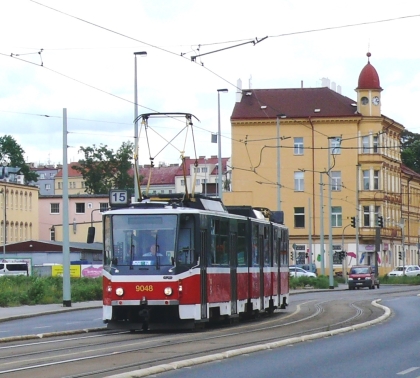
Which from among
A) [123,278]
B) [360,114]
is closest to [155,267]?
[123,278]

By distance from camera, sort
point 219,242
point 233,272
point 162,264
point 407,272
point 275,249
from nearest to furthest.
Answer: point 162,264 → point 219,242 → point 233,272 → point 275,249 → point 407,272

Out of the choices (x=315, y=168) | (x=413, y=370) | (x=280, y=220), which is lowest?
(x=413, y=370)

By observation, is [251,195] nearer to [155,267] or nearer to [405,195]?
[405,195]

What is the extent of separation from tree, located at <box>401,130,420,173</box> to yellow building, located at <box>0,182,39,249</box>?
44.2 meters

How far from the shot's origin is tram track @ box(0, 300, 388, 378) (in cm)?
1545

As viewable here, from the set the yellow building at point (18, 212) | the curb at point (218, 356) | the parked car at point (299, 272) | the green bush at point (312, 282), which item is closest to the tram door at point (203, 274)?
the curb at point (218, 356)

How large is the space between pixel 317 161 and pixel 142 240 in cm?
7630

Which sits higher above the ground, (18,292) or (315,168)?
→ (315,168)

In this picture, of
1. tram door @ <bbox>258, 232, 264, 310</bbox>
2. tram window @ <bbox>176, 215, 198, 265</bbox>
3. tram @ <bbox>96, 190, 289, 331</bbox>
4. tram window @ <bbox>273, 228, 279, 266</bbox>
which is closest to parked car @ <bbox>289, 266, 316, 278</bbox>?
tram window @ <bbox>273, 228, 279, 266</bbox>

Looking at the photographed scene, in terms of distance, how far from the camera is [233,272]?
26797 millimetres

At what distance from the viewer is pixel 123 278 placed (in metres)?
23.5

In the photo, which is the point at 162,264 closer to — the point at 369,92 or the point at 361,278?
the point at 361,278

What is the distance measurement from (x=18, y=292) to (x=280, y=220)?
13.4 meters

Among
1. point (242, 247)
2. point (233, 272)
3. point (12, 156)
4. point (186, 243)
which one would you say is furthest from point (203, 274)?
point (12, 156)
